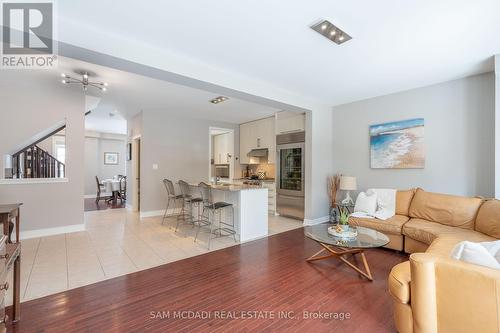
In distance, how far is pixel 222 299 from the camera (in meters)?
2.20

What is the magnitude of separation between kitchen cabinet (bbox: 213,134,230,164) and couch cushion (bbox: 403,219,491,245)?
539 centimetres

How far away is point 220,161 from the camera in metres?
7.97

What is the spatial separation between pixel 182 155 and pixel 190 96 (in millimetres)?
2152

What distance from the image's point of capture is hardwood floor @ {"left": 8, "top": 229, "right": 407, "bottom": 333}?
6.02 feet

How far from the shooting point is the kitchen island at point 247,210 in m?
3.90

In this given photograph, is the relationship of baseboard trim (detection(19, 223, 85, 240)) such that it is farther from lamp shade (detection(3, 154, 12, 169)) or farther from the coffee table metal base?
the coffee table metal base

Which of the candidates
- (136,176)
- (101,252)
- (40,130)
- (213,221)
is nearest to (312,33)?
(213,221)

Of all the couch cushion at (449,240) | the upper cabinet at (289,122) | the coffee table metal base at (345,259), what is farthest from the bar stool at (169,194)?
the couch cushion at (449,240)

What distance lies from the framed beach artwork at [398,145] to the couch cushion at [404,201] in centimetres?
57

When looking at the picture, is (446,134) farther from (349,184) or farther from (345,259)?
(345,259)

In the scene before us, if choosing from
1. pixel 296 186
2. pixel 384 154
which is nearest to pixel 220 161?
pixel 296 186

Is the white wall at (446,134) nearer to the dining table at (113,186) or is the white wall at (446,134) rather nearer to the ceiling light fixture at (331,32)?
the ceiling light fixture at (331,32)

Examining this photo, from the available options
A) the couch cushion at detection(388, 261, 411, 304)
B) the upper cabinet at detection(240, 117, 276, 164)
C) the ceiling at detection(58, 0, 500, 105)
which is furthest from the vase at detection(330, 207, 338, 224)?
the couch cushion at detection(388, 261, 411, 304)

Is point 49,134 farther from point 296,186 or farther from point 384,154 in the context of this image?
point 384,154
